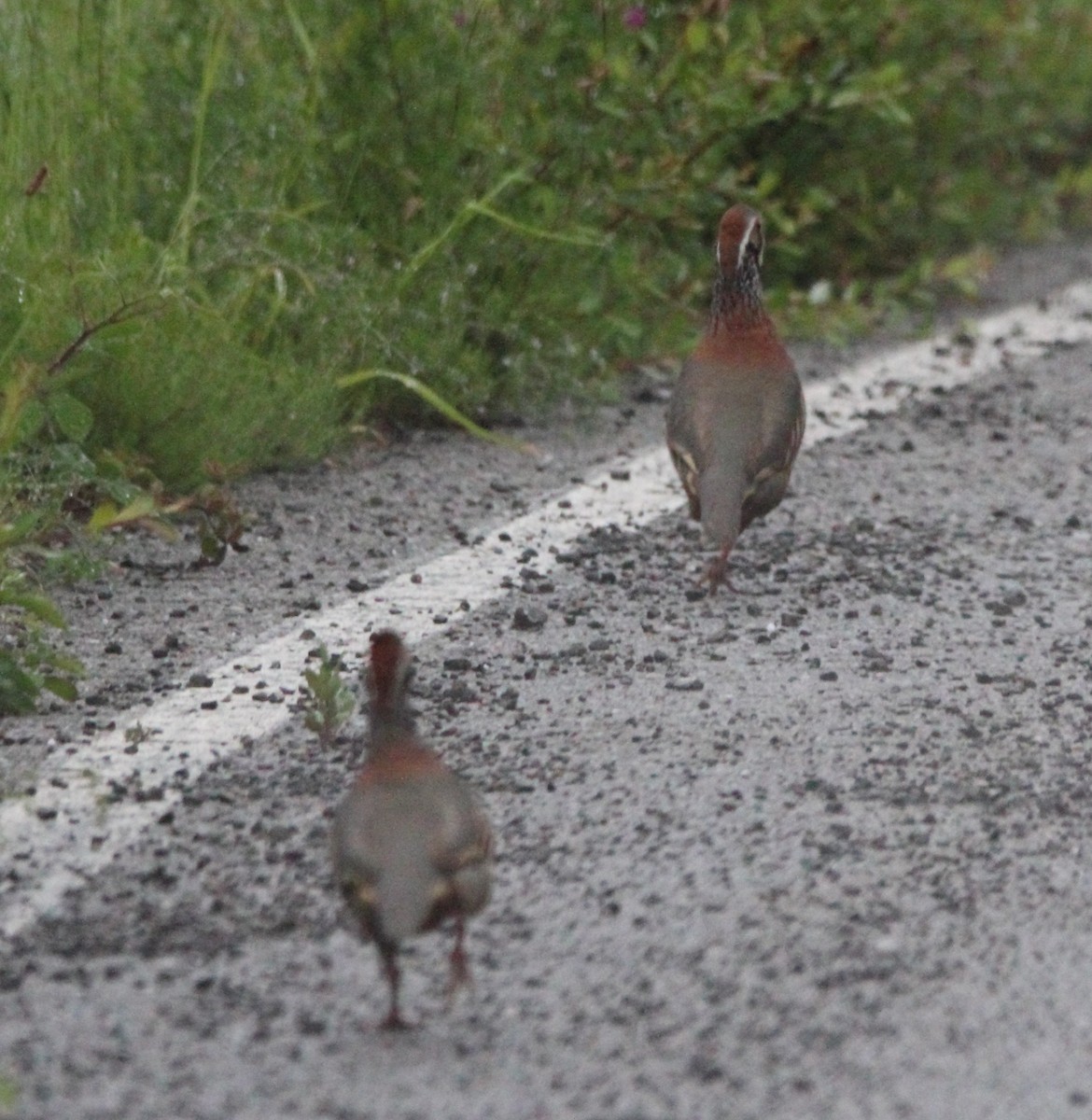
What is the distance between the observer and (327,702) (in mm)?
4734

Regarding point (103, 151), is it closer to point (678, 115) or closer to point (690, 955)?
point (678, 115)

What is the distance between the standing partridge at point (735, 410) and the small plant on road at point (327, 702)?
160 centimetres

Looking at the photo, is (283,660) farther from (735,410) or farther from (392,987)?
(392,987)

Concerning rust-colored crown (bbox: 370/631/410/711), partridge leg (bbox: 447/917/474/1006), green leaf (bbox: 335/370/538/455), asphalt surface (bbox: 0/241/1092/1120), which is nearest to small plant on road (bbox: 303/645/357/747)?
asphalt surface (bbox: 0/241/1092/1120)

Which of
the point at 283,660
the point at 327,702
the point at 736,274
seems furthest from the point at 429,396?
the point at 327,702

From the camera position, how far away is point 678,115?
8.32 meters

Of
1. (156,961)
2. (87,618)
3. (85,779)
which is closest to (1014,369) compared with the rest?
(87,618)

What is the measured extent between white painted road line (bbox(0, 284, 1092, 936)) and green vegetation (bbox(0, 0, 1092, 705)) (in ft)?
1.43

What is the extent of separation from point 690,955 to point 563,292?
4.36 m

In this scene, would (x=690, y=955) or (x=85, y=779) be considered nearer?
(x=690, y=955)

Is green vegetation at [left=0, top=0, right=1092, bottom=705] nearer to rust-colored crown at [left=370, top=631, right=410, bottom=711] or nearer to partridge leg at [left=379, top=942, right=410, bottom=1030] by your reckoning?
rust-colored crown at [left=370, top=631, right=410, bottom=711]

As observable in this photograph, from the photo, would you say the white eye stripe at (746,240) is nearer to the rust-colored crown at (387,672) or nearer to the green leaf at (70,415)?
the green leaf at (70,415)

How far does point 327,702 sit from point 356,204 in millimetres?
3231

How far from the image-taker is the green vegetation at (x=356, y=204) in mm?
6223
